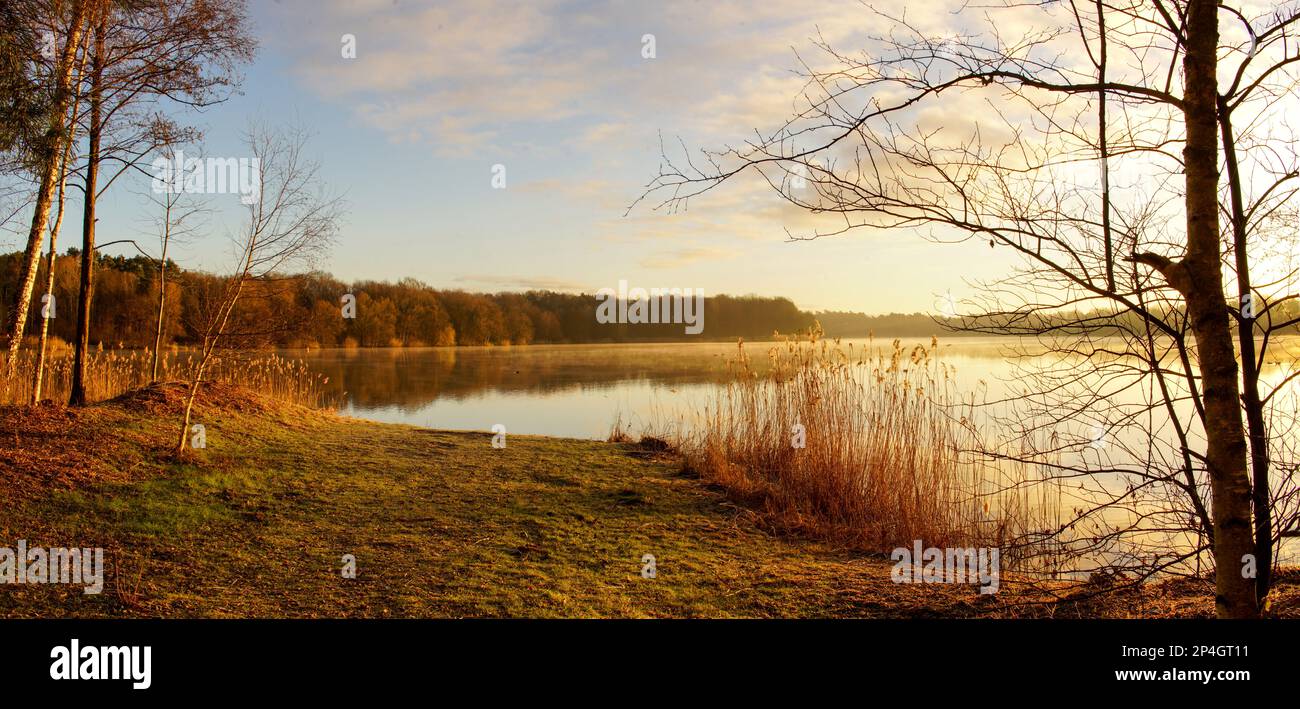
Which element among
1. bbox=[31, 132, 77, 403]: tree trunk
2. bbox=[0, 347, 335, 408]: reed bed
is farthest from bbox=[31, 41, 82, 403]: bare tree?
bbox=[0, 347, 335, 408]: reed bed

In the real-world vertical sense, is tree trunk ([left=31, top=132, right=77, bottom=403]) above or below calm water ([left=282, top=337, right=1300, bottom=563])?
above

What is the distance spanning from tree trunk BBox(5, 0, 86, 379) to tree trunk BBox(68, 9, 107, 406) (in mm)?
253

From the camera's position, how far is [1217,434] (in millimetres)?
2838

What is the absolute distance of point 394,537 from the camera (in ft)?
18.9

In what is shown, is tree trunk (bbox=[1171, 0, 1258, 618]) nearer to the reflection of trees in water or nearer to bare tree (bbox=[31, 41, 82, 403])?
bare tree (bbox=[31, 41, 82, 403])

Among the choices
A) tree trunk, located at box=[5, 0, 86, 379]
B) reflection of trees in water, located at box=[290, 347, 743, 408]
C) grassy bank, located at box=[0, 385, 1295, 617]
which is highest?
tree trunk, located at box=[5, 0, 86, 379]

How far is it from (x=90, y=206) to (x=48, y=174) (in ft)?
1.68

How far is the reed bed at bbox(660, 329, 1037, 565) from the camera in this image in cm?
Result: 659

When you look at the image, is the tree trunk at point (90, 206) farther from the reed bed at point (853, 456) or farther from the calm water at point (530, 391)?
the reed bed at point (853, 456)

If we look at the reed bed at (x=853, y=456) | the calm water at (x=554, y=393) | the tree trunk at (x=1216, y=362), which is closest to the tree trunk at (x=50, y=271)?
the calm water at (x=554, y=393)

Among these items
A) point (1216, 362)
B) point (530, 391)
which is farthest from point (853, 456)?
point (530, 391)

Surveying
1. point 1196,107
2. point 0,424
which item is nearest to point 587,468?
point 0,424

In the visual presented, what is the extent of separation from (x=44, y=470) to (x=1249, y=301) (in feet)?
28.3

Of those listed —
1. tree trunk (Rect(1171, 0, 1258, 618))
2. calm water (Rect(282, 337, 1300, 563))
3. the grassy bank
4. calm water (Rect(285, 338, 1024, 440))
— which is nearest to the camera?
tree trunk (Rect(1171, 0, 1258, 618))
